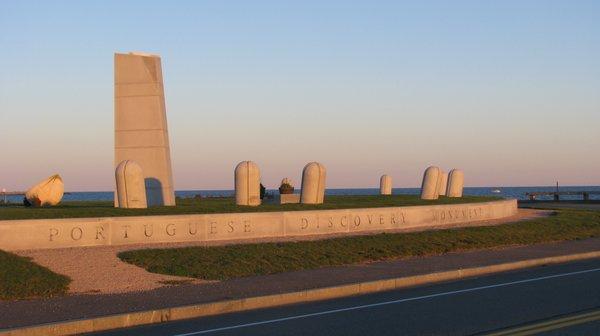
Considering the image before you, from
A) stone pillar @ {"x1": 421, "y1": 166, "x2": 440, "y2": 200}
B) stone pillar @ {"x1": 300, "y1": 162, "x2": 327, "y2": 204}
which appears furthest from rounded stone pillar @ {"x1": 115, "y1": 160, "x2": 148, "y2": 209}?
stone pillar @ {"x1": 421, "y1": 166, "x2": 440, "y2": 200}

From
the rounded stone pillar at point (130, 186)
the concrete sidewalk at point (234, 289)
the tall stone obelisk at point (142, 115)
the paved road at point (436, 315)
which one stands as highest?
the tall stone obelisk at point (142, 115)

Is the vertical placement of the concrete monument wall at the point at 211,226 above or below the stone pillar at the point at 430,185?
below

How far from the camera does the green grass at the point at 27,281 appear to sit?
45.8 ft

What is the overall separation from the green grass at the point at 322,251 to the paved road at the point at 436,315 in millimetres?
3805

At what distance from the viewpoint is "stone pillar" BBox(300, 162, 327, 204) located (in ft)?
106

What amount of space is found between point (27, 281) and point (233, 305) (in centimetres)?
397

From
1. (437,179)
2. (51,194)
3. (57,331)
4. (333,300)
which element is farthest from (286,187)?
(57,331)

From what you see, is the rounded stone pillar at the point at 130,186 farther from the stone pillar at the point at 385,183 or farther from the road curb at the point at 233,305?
the stone pillar at the point at 385,183

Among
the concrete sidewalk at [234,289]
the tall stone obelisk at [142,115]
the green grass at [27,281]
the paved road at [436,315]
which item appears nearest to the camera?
the paved road at [436,315]

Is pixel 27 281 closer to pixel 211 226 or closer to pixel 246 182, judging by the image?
pixel 211 226

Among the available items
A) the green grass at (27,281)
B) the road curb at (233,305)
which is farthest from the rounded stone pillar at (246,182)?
the green grass at (27,281)

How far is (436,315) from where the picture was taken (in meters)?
11.8

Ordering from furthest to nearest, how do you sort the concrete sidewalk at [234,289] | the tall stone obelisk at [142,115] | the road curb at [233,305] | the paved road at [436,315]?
the tall stone obelisk at [142,115] → the concrete sidewalk at [234,289] → the road curb at [233,305] → the paved road at [436,315]

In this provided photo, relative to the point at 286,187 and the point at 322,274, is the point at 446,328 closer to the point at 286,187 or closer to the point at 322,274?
the point at 322,274
